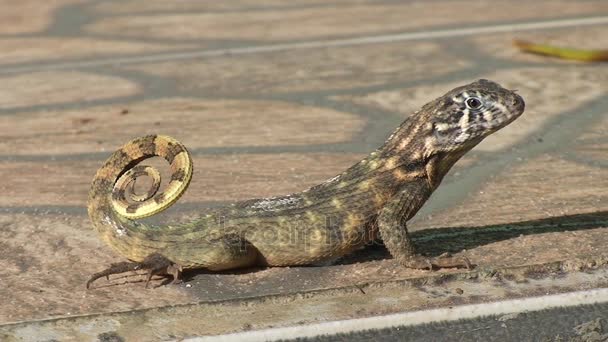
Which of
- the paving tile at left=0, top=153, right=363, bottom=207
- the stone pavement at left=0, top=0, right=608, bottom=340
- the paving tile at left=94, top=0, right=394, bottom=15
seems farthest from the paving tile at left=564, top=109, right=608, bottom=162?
the paving tile at left=94, top=0, right=394, bottom=15

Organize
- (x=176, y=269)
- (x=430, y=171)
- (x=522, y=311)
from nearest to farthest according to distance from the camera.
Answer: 1. (x=522, y=311)
2. (x=176, y=269)
3. (x=430, y=171)

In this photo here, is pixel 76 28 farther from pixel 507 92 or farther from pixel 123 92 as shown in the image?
pixel 507 92

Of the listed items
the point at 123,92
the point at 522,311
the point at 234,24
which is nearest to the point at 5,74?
the point at 123,92

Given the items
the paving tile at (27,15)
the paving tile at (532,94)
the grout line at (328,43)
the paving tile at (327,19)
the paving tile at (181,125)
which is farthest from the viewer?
the paving tile at (27,15)

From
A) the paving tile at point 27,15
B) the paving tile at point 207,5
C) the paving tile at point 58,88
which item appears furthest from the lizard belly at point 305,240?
the paving tile at point 207,5

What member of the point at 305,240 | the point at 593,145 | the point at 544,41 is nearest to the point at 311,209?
the point at 305,240

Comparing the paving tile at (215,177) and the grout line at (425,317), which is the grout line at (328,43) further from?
the grout line at (425,317)
